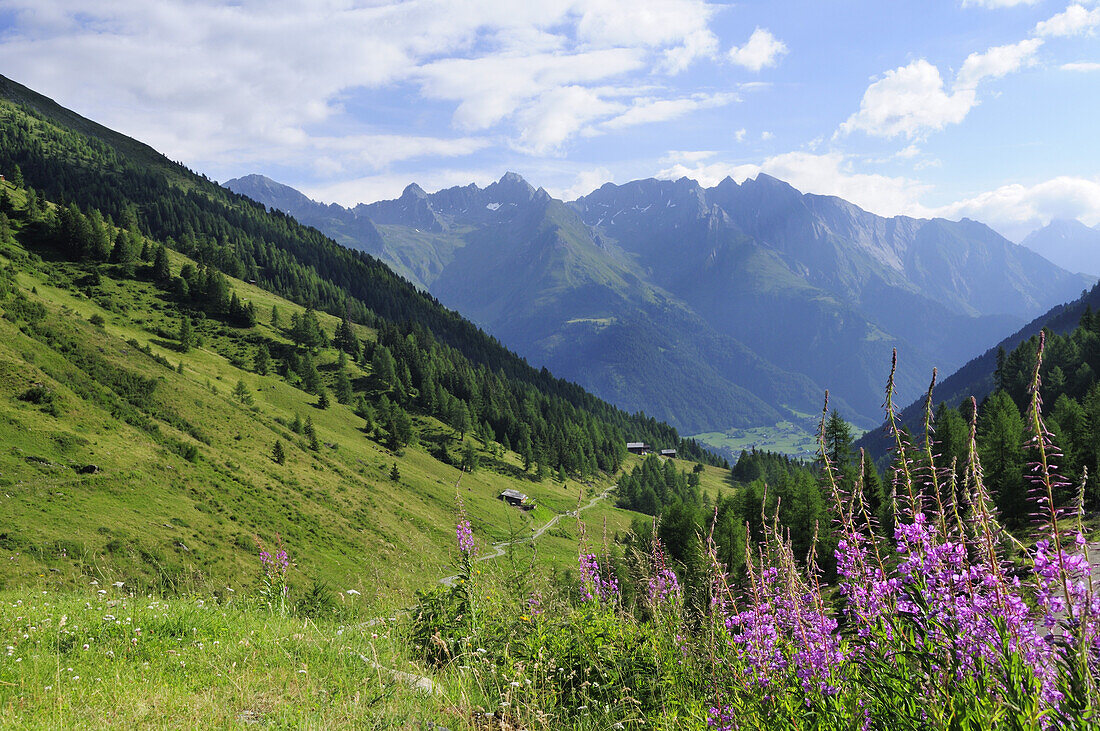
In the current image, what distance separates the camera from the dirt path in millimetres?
7852

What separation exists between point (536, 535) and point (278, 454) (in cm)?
7548

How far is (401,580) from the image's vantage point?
30.5 feet

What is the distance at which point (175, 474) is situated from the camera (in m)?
54.8

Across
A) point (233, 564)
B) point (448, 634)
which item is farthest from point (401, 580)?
point (233, 564)

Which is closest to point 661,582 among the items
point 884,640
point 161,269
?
point 884,640

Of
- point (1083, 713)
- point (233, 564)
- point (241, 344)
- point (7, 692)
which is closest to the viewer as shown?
point (1083, 713)

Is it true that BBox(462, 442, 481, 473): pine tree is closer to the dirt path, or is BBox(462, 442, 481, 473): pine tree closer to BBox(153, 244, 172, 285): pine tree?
the dirt path

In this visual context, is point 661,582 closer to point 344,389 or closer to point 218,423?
point 218,423

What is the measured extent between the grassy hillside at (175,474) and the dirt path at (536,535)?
243 millimetres

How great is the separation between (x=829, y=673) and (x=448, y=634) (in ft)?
16.0

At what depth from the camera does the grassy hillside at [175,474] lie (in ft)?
112

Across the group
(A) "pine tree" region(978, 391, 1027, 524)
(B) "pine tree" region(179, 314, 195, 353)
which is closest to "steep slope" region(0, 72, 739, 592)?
(B) "pine tree" region(179, 314, 195, 353)

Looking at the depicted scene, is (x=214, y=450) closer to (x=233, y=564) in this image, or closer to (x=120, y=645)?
(x=233, y=564)

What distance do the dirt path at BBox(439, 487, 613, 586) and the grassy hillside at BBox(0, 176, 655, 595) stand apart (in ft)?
0.80
